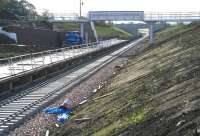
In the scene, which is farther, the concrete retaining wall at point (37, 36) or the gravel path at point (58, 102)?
the concrete retaining wall at point (37, 36)

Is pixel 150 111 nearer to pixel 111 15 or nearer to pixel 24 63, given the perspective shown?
pixel 24 63

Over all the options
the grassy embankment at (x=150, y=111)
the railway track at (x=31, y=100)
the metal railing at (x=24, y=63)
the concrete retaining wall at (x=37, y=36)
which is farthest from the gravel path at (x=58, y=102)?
the concrete retaining wall at (x=37, y=36)

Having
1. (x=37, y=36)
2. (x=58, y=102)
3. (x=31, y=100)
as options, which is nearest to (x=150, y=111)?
(x=58, y=102)

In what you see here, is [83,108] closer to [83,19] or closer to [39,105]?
[39,105]

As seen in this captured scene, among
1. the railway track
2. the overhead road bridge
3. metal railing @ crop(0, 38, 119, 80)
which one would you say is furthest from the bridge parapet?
the railway track

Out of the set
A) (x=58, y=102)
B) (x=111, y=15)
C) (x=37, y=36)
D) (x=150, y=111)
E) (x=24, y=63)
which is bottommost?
(x=37, y=36)

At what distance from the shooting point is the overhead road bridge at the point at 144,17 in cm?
8131

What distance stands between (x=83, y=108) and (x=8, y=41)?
1514 inches

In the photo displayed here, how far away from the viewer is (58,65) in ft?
150

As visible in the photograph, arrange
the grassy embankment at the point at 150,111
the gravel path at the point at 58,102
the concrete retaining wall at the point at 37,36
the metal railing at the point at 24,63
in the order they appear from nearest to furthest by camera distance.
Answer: the grassy embankment at the point at 150,111 < the gravel path at the point at 58,102 < the metal railing at the point at 24,63 < the concrete retaining wall at the point at 37,36

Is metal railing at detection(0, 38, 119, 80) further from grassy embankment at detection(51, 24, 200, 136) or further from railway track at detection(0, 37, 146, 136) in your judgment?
grassy embankment at detection(51, 24, 200, 136)

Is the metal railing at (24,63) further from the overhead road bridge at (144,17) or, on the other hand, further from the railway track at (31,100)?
the overhead road bridge at (144,17)

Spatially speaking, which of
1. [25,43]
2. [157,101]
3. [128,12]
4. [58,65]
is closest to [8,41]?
[25,43]

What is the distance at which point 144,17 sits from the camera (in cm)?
8581
